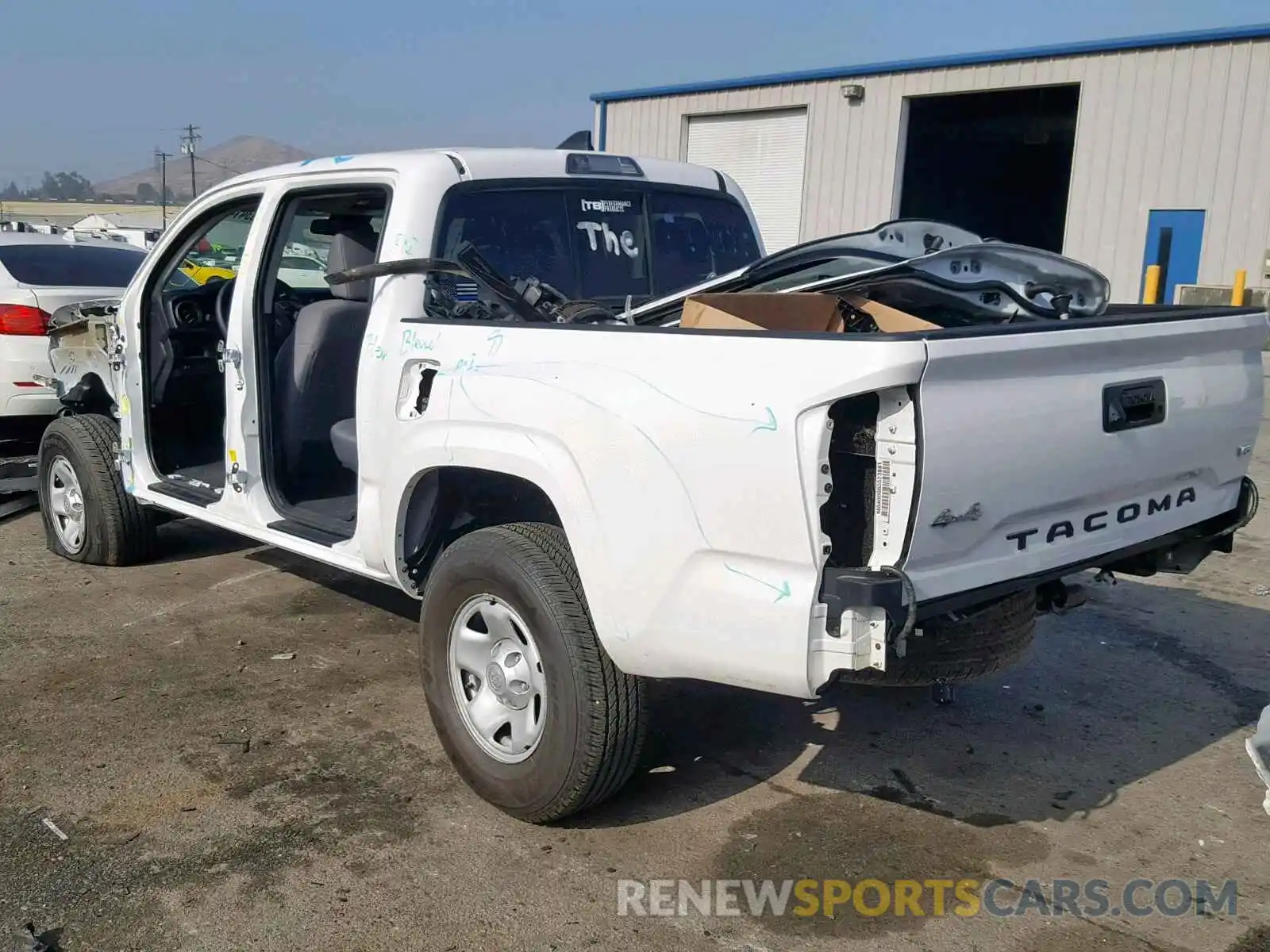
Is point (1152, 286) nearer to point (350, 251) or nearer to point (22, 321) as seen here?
point (22, 321)

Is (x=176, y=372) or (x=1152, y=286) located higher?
(x=1152, y=286)

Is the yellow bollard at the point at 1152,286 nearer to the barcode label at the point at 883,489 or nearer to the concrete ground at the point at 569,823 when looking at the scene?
the concrete ground at the point at 569,823

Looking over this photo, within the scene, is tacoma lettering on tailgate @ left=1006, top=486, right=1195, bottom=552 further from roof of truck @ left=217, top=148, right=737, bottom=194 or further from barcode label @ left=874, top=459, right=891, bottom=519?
roof of truck @ left=217, top=148, right=737, bottom=194

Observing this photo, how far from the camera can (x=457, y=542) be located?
136 inches

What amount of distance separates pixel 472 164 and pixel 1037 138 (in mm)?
22017

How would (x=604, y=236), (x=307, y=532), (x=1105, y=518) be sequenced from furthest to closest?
(x=604, y=236), (x=307, y=532), (x=1105, y=518)

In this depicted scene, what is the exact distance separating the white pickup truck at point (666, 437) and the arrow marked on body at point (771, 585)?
0.4 inches

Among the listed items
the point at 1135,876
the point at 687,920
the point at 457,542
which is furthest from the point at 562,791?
the point at 1135,876

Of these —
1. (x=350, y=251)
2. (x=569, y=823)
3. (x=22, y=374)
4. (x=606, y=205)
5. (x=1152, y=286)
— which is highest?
(x=606, y=205)

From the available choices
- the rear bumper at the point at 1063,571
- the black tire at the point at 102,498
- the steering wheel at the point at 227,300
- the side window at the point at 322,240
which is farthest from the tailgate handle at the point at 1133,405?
the black tire at the point at 102,498

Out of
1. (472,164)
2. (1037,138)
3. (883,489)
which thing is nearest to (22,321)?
(472,164)

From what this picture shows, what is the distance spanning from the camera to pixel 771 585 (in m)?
2.67

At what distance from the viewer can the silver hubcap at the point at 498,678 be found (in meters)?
3.29

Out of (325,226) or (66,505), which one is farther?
(66,505)
